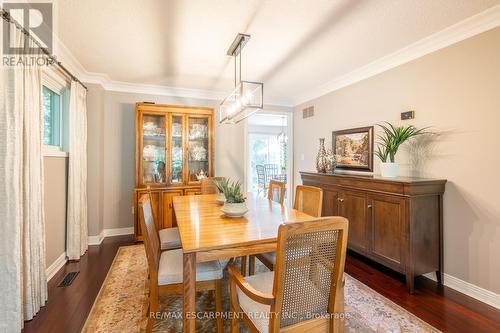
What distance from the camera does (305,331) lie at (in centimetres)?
118

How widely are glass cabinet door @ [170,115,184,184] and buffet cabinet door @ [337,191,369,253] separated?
8.41ft

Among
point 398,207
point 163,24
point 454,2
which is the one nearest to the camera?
point 454,2

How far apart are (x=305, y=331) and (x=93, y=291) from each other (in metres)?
2.10

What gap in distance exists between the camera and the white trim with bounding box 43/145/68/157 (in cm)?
254

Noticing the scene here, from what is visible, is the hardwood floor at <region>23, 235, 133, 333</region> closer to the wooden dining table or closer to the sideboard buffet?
the wooden dining table

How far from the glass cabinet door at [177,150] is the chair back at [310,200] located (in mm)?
2267

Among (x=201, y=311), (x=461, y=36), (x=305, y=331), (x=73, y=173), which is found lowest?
(x=201, y=311)

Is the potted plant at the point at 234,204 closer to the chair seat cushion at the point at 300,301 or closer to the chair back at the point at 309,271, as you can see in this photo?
the chair seat cushion at the point at 300,301

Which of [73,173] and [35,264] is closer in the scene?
[35,264]

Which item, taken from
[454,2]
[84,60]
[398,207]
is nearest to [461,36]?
[454,2]

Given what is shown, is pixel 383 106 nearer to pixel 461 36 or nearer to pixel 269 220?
pixel 461 36

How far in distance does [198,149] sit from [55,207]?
2.13 m

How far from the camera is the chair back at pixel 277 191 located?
2.77 m

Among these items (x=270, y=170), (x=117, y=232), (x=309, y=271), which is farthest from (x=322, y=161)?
(x=270, y=170)
